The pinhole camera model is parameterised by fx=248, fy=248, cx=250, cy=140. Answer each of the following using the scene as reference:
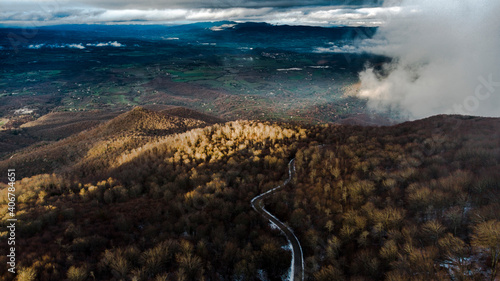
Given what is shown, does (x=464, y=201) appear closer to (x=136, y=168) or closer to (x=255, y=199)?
(x=255, y=199)

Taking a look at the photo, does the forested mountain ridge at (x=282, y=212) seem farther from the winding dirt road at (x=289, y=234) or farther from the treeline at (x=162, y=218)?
the winding dirt road at (x=289, y=234)

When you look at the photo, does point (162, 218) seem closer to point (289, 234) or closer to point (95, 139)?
point (289, 234)

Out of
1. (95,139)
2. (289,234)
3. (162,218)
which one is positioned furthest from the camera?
(95,139)

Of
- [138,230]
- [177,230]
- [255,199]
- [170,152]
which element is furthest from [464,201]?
[170,152]

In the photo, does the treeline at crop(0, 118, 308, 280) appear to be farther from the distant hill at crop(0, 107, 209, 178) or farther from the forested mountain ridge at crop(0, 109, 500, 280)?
the distant hill at crop(0, 107, 209, 178)

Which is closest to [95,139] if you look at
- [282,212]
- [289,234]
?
[282,212]

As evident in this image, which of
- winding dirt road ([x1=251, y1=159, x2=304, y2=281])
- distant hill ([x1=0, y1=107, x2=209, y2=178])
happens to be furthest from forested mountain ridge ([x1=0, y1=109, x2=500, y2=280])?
distant hill ([x1=0, y1=107, x2=209, y2=178])
